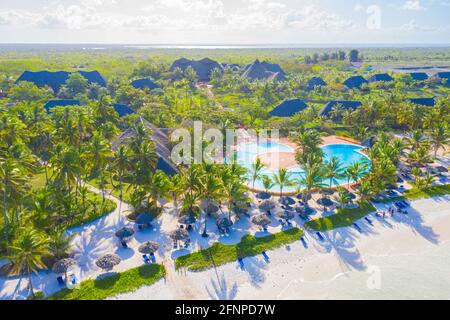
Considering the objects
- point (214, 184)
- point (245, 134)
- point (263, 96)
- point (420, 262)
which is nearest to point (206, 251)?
point (214, 184)

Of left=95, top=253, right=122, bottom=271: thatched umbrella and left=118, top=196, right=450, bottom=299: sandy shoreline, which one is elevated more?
left=95, top=253, right=122, bottom=271: thatched umbrella

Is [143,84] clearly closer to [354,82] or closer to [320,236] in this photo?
[354,82]

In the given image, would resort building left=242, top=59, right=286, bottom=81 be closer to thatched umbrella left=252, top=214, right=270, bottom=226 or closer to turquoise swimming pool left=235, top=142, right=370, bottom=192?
turquoise swimming pool left=235, top=142, right=370, bottom=192

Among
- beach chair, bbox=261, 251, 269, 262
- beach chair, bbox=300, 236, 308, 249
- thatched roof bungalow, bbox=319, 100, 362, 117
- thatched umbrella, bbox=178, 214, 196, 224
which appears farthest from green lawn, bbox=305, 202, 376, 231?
thatched roof bungalow, bbox=319, 100, 362, 117

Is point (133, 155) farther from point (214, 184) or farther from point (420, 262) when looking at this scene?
point (420, 262)

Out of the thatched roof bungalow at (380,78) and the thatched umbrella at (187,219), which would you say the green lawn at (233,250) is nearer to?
the thatched umbrella at (187,219)

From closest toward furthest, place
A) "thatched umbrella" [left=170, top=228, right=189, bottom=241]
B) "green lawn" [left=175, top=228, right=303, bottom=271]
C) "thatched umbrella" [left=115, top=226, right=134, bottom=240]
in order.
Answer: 1. "green lawn" [left=175, top=228, right=303, bottom=271]
2. "thatched umbrella" [left=170, top=228, right=189, bottom=241]
3. "thatched umbrella" [left=115, top=226, right=134, bottom=240]

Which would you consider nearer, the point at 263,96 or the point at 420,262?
the point at 420,262
